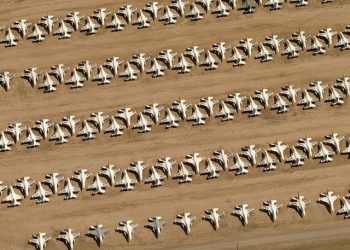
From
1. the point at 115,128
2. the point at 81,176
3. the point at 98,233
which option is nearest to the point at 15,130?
the point at 81,176

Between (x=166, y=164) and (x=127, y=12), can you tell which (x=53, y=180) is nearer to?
(x=166, y=164)

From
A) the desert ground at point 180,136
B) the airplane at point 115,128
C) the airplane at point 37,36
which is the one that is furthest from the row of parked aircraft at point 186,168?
the airplane at point 37,36

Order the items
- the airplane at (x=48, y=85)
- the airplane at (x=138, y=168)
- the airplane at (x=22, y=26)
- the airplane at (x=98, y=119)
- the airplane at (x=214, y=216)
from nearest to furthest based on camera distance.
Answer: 1. the airplane at (x=214, y=216)
2. the airplane at (x=138, y=168)
3. the airplane at (x=98, y=119)
4. the airplane at (x=48, y=85)
5. the airplane at (x=22, y=26)

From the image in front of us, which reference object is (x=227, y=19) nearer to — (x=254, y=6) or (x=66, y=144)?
(x=254, y=6)

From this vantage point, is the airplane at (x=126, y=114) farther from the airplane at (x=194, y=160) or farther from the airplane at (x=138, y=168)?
the airplane at (x=194, y=160)

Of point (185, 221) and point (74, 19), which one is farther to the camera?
point (74, 19)

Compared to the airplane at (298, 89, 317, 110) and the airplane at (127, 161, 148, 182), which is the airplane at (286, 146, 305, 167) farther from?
the airplane at (127, 161, 148, 182)
